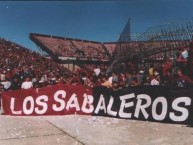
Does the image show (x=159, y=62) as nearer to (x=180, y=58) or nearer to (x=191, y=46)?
(x=180, y=58)

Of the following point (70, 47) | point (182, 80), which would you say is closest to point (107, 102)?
point (182, 80)

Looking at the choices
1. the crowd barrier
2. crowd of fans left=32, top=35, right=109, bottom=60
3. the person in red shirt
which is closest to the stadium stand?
crowd of fans left=32, top=35, right=109, bottom=60

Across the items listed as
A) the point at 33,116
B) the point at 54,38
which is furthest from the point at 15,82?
the point at 54,38

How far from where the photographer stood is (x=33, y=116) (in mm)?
10586

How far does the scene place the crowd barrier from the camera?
8.44 metres

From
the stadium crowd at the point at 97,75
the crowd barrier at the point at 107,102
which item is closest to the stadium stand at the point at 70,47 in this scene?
the stadium crowd at the point at 97,75

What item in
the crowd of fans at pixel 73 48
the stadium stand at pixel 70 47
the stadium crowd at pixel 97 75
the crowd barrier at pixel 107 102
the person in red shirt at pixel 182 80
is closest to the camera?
the crowd barrier at pixel 107 102

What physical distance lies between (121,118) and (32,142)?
3345mm

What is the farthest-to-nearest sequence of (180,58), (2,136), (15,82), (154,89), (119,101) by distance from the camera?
1. (15,82)
2. (180,58)
3. (119,101)
4. (154,89)
5. (2,136)

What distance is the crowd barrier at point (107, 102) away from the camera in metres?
8.44

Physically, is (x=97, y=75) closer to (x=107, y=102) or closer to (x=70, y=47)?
(x=107, y=102)

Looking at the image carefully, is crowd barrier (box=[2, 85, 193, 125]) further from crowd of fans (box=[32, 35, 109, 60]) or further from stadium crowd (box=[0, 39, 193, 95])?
crowd of fans (box=[32, 35, 109, 60])

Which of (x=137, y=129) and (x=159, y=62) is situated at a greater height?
(x=159, y=62)

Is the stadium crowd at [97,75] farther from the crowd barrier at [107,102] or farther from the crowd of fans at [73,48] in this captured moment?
the crowd of fans at [73,48]
